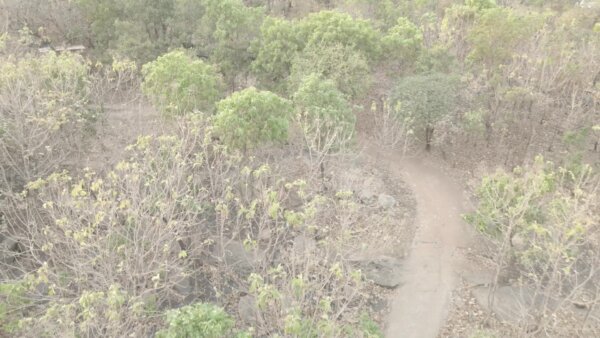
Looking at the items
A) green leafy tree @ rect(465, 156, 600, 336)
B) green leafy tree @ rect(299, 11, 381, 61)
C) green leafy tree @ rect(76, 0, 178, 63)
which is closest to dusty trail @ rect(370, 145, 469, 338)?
green leafy tree @ rect(465, 156, 600, 336)

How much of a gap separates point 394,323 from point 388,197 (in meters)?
7.36

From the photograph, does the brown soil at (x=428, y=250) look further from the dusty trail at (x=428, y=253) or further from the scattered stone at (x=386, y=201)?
the scattered stone at (x=386, y=201)

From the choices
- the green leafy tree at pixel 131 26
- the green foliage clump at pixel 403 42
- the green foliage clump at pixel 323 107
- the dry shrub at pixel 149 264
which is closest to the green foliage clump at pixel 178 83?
the dry shrub at pixel 149 264

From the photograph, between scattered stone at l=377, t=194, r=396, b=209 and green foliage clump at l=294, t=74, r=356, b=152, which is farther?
scattered stone at l=377, t=194, r=396, b=209

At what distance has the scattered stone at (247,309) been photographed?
61.2 feet

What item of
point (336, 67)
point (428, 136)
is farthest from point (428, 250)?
point (336, 67)

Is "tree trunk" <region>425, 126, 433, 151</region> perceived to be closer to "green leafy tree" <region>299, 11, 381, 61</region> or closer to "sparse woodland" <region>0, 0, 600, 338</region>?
"sparse woodland" <region>0, 0, 600, 338</region>

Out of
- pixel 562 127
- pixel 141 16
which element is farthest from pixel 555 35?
pixel 141 16

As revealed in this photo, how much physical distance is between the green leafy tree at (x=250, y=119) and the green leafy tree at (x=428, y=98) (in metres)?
8.15

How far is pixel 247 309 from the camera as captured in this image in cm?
1925

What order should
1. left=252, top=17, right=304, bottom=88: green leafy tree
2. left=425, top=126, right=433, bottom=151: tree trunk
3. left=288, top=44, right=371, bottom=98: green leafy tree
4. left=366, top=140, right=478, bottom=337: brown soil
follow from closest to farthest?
left=366, top=140, right=478, bottom=337: brown soil → left=288, top=44, right=371, bottom=98: green leafy tree → left=252, top=17, right=304, bottom=88: green leafy tree → left=425, top=126, right=433, bottom=151: tree trunk

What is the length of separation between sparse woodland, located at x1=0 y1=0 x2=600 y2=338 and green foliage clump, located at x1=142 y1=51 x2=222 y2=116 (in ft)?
0.33

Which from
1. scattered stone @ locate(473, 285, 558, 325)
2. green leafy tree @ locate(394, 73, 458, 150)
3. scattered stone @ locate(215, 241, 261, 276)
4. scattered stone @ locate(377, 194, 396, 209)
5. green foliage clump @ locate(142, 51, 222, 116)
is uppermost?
green foliage clump @ locate(142, 51, 222, 116)

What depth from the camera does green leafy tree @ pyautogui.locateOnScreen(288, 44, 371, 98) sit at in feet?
87.0
